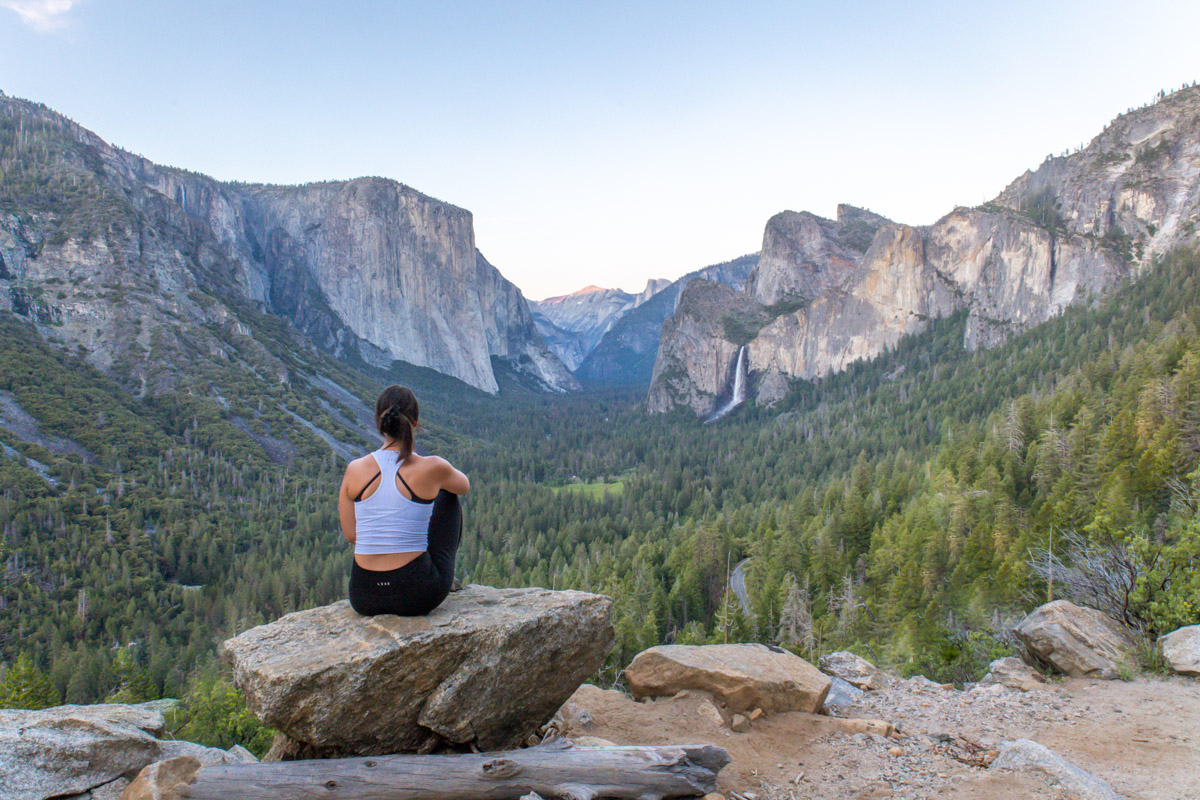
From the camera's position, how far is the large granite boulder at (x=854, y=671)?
12359mm

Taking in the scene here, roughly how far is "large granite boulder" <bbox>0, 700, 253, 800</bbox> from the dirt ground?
18.9 feet

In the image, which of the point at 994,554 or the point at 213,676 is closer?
the point at 994,554

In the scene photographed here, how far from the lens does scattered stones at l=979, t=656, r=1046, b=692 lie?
37.7 ft

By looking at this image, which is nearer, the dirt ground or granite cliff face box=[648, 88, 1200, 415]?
the dirt ground

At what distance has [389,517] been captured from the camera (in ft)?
23.4

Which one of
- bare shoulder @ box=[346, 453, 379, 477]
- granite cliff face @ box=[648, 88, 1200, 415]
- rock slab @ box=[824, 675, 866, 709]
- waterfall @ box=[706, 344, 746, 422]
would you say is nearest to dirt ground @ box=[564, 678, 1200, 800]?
rock slab @ box=[824, 675, 866, 709]

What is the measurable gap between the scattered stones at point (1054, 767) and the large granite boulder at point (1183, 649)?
5.92 meters

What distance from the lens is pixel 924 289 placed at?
495 feet

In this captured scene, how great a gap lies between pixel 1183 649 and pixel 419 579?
14.1 metres

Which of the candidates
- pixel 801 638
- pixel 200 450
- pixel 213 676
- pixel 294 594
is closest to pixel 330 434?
pixel 200 450

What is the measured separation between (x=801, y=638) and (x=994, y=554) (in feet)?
43.0

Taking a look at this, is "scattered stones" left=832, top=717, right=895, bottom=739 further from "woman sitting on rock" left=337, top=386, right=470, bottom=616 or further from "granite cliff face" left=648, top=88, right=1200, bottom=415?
"granite cliff face" left=648, top=88, right=1200, bottom=415

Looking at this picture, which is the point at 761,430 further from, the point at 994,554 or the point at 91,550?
the point at 91,550

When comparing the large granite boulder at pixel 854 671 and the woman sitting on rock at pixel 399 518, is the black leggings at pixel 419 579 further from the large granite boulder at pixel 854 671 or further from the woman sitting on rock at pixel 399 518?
the large granite boulder at pixel 854 671
